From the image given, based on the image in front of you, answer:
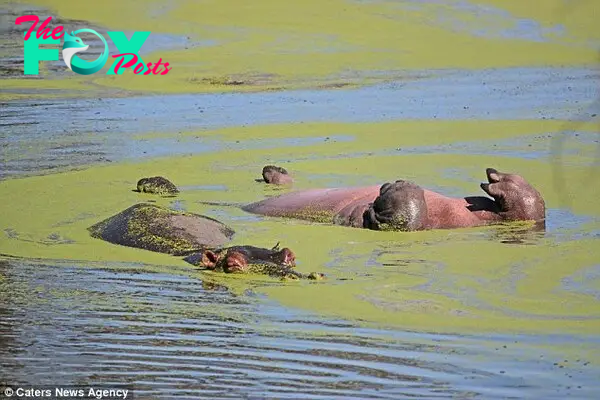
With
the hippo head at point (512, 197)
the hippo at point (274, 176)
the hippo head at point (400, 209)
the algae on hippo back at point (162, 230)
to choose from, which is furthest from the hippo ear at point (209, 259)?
the hippo at point (274, 176)

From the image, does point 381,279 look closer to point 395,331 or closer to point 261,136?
point 395,331

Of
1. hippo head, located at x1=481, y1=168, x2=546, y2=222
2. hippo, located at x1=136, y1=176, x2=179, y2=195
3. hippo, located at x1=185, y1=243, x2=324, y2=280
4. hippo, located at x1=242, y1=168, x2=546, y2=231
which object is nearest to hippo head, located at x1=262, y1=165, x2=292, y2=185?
hippo, located at x1=136, y1=176, x2=179, y2=195

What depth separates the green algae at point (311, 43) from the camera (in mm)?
18875

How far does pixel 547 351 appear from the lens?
7082 mm

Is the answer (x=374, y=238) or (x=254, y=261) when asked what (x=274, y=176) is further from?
(x=254, y=261)

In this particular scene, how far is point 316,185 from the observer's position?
12703 mm

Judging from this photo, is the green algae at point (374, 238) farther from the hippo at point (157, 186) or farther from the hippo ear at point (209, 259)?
the hippo at point (157, 186)

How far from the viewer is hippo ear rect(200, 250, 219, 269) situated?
907 cm

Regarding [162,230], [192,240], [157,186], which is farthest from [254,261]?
[157,186]

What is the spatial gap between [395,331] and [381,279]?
1450mm

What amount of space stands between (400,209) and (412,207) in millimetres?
105

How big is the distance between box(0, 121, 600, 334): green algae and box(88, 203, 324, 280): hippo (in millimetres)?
120

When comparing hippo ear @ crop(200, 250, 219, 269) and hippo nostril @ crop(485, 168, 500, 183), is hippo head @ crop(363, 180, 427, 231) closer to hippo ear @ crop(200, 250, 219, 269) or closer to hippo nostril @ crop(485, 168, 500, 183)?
hippo nostril @ crop(485, 168, 500, 183)

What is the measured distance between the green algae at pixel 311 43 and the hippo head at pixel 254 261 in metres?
9.11
